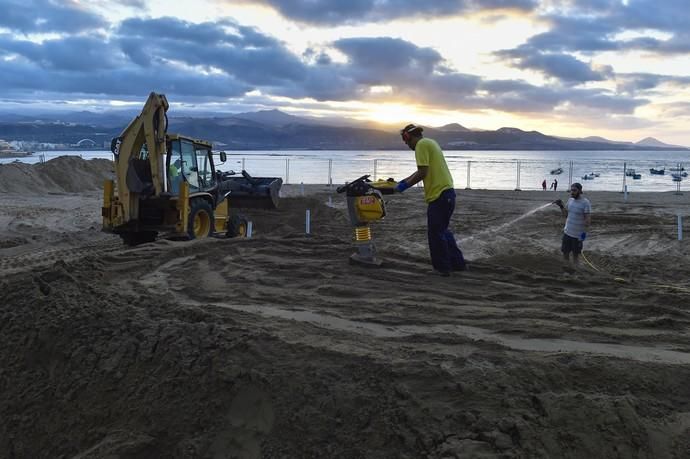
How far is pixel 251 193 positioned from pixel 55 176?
59.3ft

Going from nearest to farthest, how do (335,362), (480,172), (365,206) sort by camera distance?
(335,362) < (365,206) < (480,172)

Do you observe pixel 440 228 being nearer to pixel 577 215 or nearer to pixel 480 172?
A: pixel 577 215

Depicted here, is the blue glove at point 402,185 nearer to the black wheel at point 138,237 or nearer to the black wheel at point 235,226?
the black wheel at point 138,237

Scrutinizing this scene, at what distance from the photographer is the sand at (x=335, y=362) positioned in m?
3.94

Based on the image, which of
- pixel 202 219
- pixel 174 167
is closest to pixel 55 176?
pixel 202 219

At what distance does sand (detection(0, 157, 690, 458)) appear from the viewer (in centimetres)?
394

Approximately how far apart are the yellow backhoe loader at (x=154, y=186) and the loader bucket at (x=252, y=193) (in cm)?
580

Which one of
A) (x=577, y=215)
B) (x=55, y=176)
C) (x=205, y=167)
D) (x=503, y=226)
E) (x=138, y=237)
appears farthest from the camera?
(x=55, y=176)

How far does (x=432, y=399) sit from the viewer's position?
A: 13.5 ft

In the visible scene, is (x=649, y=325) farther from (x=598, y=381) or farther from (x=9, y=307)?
(x=9, y=307)

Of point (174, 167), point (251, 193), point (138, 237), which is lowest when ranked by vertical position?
point (138, 237)

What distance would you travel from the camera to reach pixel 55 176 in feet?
106

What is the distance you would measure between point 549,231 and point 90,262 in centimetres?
1317

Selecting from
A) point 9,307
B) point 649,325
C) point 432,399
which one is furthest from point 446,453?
point 9,307
